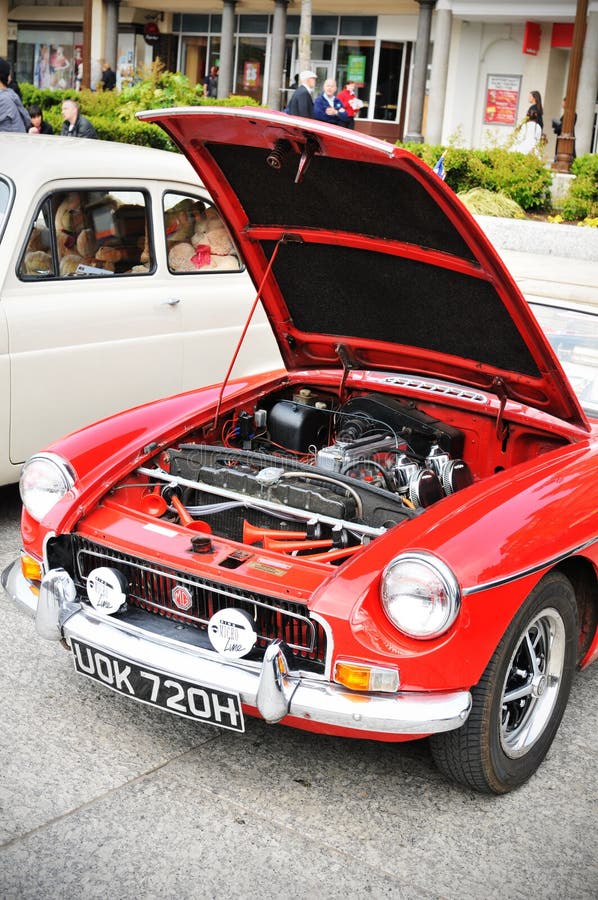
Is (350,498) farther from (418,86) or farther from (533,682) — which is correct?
(418,86)

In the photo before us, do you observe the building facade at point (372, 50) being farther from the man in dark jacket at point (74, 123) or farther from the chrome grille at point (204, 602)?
the chrome grille at point (204, 602)

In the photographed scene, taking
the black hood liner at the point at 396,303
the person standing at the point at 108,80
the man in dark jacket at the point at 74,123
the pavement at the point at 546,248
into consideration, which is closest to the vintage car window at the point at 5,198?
the black hood liner at the point at 396,303

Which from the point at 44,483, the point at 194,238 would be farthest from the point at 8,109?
the point at 44,483

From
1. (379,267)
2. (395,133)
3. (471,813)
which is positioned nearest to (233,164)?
(379,267)

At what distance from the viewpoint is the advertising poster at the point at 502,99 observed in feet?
75.6

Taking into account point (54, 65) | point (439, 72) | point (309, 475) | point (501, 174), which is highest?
point (54, 65)

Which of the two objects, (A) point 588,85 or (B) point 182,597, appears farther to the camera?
(A) point 588,85

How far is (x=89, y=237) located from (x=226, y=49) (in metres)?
21.8

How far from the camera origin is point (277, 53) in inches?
979

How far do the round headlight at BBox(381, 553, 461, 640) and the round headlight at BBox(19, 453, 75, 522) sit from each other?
1.32 metres

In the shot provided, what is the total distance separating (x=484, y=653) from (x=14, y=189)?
11.5 ft

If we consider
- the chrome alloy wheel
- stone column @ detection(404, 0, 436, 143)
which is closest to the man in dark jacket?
the chrome alloy wheel

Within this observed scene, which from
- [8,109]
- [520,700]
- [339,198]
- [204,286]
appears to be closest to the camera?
[520,700]

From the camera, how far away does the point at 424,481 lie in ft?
12.3
